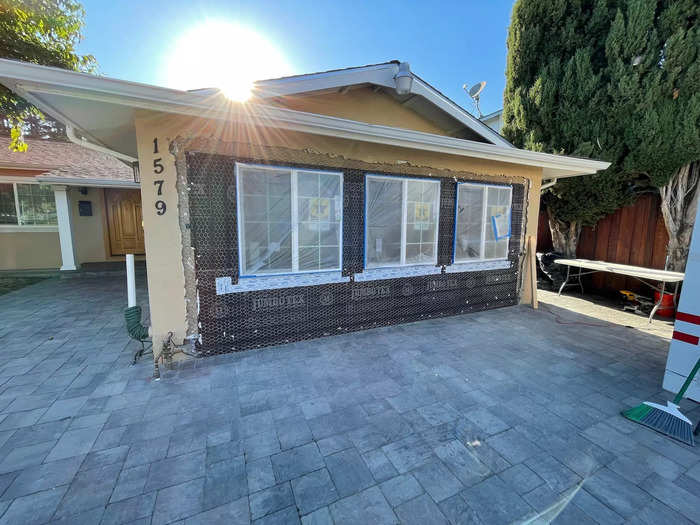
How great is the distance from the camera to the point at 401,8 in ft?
17.0

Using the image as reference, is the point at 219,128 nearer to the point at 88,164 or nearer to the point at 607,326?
the point at 607,326

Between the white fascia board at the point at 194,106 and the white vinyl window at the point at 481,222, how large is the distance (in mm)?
791

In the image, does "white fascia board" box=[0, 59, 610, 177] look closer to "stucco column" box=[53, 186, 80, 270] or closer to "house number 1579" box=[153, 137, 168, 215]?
"house number 1579" box=[153, 137, 168, 215]

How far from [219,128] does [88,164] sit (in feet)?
28.4

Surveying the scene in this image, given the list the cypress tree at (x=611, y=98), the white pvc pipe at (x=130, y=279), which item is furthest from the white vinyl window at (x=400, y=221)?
the cypress tree at (x=611, y=98)

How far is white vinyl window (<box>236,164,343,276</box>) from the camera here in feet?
11.9

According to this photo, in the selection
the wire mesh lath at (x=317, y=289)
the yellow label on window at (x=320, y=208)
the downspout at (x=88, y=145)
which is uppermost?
the downspout at (x=88, y=145)

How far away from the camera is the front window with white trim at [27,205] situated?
26.2ft

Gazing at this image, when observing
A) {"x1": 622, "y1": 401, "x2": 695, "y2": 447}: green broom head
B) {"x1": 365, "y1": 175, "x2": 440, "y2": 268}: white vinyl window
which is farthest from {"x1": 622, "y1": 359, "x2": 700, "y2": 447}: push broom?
{"x1": 365, "y1": 175, "x2": 440, "y2": 268}: white vinyl window

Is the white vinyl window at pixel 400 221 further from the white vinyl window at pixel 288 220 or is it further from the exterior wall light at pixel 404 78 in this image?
the exterior wall light at pixel 404 78

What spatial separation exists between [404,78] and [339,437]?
14.6 ft

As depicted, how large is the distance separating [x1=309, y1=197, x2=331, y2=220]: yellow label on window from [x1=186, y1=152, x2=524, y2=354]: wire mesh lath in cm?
25

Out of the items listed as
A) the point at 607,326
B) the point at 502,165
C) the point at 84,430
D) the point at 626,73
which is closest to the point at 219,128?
the point at 84,430

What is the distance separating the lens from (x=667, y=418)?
8.07 feet
